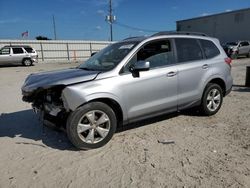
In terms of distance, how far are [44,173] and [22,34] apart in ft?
126

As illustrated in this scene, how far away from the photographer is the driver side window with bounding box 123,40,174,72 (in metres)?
4.91

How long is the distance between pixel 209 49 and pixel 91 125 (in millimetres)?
3285

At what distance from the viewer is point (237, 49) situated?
86.0 feet

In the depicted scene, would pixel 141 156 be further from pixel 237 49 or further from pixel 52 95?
pixel 237 49

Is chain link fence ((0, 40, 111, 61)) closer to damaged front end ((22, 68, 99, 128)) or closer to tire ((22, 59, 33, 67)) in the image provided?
tire ((22, 59, 33, 67))

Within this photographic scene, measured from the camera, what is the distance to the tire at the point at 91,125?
167 inches

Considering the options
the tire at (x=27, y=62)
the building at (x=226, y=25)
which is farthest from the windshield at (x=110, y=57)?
the building at (x=226, y=25)

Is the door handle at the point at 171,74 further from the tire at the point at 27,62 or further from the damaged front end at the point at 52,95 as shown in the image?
the tire at the point at 27,62

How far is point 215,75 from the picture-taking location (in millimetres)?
5980

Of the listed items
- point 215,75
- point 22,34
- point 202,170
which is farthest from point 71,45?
point 202,170

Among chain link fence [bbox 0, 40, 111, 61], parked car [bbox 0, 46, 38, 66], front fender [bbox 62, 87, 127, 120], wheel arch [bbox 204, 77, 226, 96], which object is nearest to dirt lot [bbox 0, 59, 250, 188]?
wheel arch [bbox 204, 77, 226, 96]

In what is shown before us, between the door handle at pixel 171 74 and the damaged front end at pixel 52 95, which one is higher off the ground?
the door handle at pixel 171 74

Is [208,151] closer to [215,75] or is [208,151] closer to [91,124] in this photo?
[91,124]

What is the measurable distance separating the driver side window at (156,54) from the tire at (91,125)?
3.03 feet
